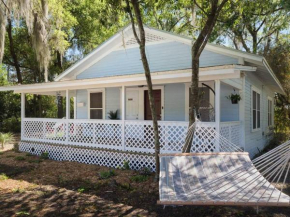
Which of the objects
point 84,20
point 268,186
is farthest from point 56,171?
point 84,20

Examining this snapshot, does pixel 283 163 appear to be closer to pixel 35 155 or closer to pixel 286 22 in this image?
pixel 35 155

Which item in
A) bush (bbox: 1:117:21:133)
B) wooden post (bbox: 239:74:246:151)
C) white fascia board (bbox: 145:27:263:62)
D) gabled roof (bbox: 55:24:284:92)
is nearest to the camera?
white fascia board (bbox: 145:27:263:62)

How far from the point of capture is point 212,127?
21.4ft

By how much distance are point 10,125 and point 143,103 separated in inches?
539

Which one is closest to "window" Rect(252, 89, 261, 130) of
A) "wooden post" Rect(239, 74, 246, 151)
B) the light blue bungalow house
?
the light blue bungalow house

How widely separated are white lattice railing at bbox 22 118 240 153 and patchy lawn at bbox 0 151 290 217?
3.18 ft

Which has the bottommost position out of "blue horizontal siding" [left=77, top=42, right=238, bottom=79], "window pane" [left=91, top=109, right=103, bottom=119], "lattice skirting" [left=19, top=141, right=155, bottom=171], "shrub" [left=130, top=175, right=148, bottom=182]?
"shrub" [left=130, top=175, right=148, bottom=182]

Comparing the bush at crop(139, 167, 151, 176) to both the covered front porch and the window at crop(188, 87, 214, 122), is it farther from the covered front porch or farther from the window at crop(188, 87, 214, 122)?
the window at crop(188, 87, 214, 122)

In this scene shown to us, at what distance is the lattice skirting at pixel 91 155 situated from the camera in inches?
299

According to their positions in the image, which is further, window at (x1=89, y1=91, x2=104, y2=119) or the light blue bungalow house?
window at (x1=89, y1=91, x2=104, y2=119)

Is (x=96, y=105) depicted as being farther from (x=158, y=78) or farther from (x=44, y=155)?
(x=158, y=78)

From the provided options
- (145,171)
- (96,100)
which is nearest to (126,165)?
(145,171)

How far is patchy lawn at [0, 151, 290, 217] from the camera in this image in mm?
4406

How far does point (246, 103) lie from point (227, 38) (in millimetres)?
12026
